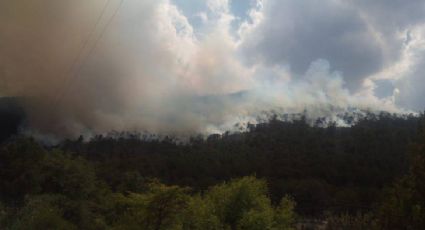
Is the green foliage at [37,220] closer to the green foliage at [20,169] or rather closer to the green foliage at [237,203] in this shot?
the green foliage at [237,203]

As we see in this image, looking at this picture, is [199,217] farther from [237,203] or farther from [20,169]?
[20,169]

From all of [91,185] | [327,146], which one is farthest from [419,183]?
[327,146]

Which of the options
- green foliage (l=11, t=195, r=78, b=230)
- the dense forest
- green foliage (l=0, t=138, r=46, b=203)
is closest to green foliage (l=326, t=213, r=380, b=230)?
the dense forest

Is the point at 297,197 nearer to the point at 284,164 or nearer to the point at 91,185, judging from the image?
the point at 284,164

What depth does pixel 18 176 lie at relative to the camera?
74062 mm

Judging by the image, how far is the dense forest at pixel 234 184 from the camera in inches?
1297

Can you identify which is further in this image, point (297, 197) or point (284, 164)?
point (284, 164)

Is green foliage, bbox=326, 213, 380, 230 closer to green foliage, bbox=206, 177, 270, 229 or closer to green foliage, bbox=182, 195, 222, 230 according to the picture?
green foliage, bbox=206, 177, 270, 229

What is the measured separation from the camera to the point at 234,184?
3641 cm

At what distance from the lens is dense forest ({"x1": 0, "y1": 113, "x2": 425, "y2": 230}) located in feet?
108

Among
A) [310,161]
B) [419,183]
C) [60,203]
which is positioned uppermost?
[310,161]

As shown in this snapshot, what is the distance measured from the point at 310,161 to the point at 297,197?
33960mm

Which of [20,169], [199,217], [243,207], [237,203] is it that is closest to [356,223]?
[243,207]

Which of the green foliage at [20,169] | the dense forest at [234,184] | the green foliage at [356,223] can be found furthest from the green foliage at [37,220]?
the green foliage at [20,169]
